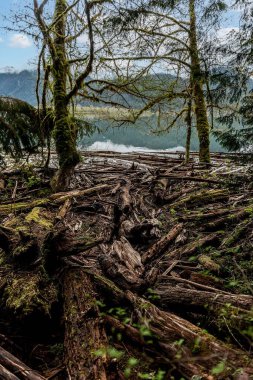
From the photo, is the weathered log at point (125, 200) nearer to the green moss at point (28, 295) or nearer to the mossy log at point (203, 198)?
the mossy log at point (203, 198)

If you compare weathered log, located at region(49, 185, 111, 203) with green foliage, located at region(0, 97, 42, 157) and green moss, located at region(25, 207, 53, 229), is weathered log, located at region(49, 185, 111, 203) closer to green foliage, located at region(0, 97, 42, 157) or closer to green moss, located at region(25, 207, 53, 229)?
green moss, located at region(25, 207, 53, 229)

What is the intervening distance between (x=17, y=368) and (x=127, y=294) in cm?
102

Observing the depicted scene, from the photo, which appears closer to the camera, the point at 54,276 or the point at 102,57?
the point at 54,276

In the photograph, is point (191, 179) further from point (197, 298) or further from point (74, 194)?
point (197, 298)

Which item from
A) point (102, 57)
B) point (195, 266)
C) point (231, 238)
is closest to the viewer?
point (195, 266)

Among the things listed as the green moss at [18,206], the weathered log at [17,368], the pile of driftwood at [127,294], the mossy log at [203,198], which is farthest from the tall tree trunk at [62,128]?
the weathered log at [17,368]

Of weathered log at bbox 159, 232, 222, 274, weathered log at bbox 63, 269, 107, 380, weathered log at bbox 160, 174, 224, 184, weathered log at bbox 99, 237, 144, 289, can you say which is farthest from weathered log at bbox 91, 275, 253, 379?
weathered log at bbox 160, 174, 224, 184

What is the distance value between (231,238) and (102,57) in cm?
566

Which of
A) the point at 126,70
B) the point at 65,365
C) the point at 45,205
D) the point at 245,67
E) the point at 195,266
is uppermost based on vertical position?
the point at 126,70

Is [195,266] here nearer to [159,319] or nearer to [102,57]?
[159,319]

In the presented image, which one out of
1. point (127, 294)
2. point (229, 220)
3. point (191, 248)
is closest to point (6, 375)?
point (127, 294)

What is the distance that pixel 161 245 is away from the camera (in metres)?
3.92

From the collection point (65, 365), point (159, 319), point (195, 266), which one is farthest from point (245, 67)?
point (65, 365)

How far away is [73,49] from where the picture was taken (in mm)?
6617
